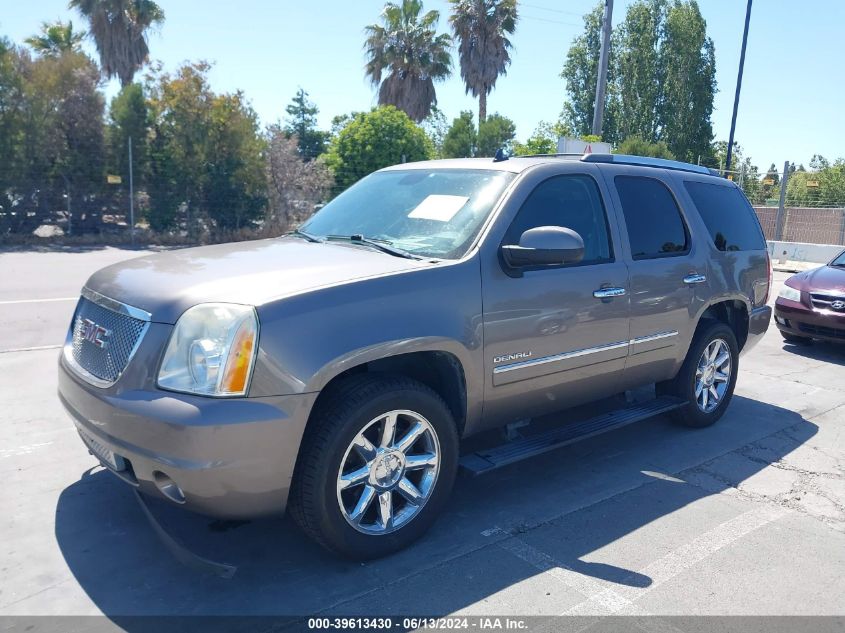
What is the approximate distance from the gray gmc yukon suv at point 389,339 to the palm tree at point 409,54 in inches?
1206

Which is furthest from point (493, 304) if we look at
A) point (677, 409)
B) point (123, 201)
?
point (123, 201)

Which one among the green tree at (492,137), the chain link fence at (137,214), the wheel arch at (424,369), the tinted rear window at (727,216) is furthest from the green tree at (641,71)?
the wheel arch at (424,369)

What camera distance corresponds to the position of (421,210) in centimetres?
423

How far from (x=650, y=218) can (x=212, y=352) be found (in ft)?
10.7

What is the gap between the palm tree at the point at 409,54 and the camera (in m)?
33.4

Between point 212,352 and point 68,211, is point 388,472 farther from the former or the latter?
point 68,211

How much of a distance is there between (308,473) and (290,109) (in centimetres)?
7181

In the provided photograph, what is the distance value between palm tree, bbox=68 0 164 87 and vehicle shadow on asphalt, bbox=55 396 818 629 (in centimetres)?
2974

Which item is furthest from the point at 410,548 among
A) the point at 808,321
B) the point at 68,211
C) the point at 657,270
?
the point at 68,211

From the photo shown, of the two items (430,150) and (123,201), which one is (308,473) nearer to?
(123,201)

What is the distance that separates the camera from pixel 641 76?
48.2 metres

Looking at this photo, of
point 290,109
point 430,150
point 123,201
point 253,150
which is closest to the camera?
point 123,201

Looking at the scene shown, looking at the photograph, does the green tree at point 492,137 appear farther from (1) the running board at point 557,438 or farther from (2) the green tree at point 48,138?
(1) the running board at point 557,438

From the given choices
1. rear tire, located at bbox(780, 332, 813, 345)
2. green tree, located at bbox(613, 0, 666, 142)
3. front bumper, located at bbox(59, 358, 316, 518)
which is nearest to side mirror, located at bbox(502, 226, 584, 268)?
front bumper, located at bbox(59, 358, 316, 518)
